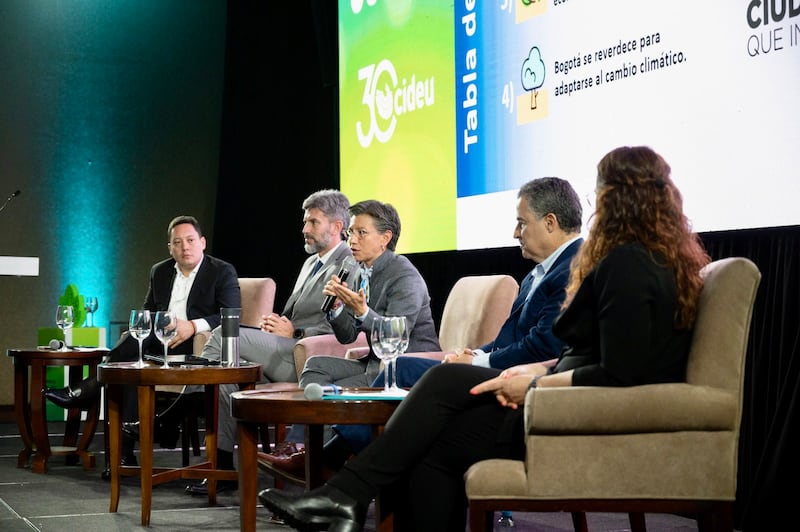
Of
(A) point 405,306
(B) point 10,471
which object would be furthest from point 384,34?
(B) point 10,471

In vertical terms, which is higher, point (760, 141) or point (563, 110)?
point (563, 110)

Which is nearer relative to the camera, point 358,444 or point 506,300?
point 358,444

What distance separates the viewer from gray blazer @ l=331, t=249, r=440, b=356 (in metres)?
4.12

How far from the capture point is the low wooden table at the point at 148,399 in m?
3.89

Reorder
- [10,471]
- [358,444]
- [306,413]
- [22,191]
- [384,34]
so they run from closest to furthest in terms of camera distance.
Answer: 1. [306,413]
2. [358,444]
3. [10,471]
4. [384,34]
5. [22,191]

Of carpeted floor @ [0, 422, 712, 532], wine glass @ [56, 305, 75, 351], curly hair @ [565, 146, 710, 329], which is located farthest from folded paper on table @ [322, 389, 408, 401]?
wine glass @ [56, 305, 75, 351]

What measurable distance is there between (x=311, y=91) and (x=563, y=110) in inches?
151

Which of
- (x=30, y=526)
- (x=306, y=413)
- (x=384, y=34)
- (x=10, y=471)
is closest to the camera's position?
(x=306, y=413)

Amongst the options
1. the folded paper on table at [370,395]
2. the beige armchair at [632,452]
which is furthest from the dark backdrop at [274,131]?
the beige armchair at [632,452]

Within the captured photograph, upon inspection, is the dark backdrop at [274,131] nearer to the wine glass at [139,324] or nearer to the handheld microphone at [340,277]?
the handheld microphone at [340,277]

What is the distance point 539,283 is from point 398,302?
1.00 meters

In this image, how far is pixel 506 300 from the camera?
408 centimetres

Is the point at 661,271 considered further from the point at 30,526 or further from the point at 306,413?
the point at 30,526

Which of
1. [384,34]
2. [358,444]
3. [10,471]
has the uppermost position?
[384,34]
